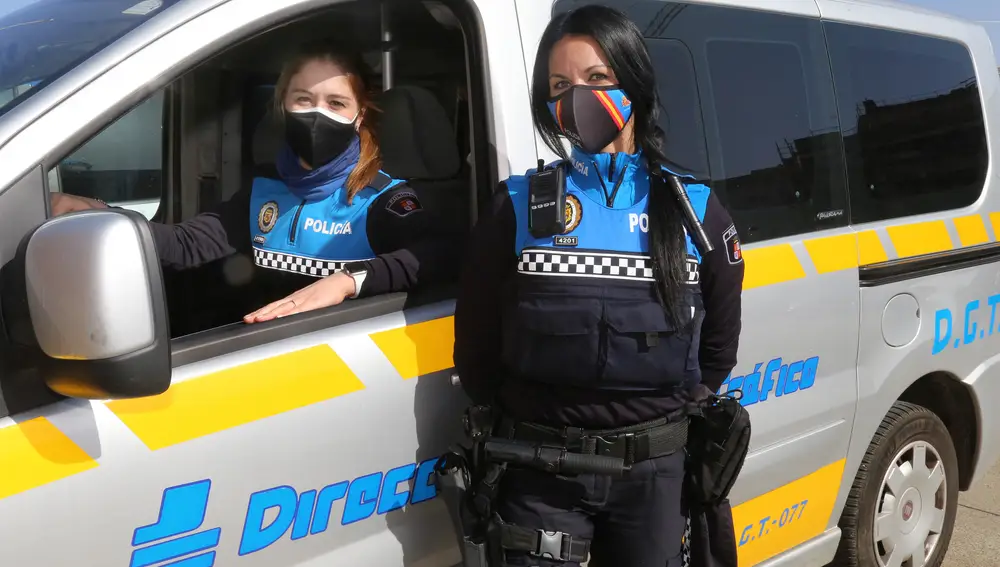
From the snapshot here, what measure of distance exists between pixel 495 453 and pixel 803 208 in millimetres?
1366

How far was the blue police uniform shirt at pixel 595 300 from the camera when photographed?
1765 mm

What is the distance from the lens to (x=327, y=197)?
224 centimetres

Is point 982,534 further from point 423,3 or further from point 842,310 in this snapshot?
point 423,3

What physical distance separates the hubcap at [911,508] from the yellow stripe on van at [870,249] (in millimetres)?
713

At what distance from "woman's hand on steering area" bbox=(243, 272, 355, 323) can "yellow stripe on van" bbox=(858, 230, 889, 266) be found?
1.60 meters

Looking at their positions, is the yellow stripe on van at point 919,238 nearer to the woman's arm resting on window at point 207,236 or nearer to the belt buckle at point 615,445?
the belt buckle at point 615,445

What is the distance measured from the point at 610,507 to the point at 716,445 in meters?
0.25

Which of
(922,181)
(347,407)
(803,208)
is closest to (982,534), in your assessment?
(922,181)

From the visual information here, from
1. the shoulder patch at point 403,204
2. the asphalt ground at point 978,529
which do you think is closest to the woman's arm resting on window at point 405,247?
the shoulder patch at point 403,204

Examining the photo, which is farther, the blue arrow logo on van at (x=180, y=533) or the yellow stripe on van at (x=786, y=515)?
the yellow stripe on van at (x=786, y=515)

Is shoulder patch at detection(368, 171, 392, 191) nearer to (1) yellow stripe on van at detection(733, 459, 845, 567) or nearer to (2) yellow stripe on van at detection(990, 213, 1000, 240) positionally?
(1) yellow stripe on van at detection(733, 459, 845, 567)

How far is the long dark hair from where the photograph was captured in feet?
5.88

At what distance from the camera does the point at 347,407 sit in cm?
179

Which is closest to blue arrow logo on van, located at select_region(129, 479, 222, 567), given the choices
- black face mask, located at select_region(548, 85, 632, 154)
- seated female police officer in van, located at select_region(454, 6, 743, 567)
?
seated female police officer in van, located at select_region(454, 6, 743, 567)
